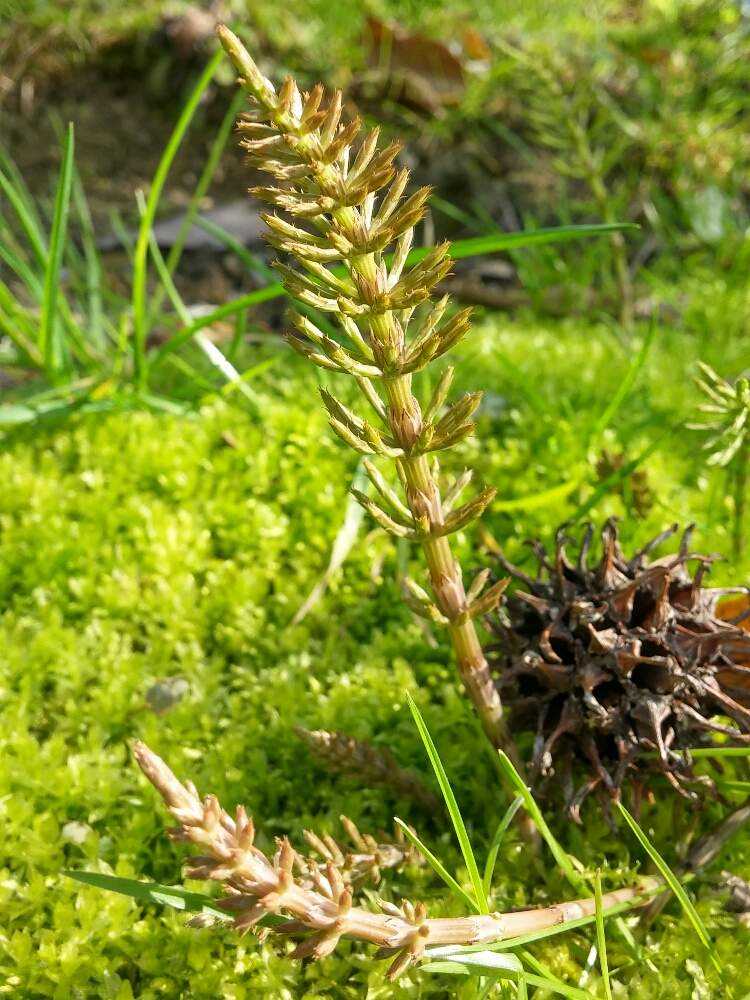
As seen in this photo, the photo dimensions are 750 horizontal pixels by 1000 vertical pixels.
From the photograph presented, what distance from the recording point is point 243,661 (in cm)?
257

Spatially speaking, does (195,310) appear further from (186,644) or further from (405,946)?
(405,946)

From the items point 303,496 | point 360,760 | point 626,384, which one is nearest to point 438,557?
point 360,760

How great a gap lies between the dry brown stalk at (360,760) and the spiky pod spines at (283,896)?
414 mm

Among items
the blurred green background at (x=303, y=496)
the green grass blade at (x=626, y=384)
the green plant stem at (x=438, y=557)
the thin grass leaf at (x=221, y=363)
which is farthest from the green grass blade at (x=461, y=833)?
the thin grass leaf at (x=221, y=363)

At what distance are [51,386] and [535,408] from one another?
79.5 inches

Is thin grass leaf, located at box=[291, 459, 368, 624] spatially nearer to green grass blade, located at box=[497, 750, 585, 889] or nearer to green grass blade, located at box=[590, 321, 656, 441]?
green grass blade, located at box=[590, 321, 656, 441]

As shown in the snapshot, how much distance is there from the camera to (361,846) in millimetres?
1723

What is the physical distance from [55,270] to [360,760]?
2.22 metres

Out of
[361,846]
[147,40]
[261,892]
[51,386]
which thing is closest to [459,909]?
[361,846]

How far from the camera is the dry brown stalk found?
72.0 inches

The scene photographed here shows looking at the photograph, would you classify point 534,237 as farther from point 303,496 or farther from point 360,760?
point 360,760

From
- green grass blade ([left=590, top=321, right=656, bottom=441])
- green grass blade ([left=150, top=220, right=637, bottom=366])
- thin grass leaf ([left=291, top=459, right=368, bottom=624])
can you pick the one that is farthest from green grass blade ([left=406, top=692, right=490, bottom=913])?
green grass blade ([left=590, top=321, right=656, bottom=441])

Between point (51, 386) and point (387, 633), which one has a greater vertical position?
point (51, 386)

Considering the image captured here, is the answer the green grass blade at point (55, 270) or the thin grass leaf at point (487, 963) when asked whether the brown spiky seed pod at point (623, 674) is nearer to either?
the thin grass leaf at point (487, 963)
